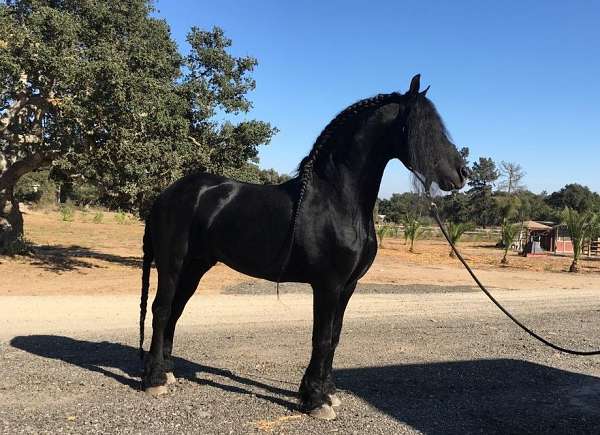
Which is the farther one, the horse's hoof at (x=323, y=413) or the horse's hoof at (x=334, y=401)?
the horse's hoof at (x=334, y=401)

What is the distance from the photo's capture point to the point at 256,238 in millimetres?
4559

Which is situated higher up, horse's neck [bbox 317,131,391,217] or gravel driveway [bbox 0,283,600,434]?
horse's neck [bbox 317,131,391,217]

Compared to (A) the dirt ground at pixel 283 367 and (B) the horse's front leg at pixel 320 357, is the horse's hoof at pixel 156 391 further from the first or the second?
(B) the horse's front leg at pixel 320 357

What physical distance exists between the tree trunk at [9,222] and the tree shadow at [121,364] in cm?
1197

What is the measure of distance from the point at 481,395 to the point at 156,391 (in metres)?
3.05

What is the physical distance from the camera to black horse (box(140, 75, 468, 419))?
4.27 m

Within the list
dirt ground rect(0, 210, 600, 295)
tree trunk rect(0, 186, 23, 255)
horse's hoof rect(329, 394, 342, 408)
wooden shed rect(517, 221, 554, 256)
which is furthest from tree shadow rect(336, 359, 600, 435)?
wooden shed rect(517, 221, 554, 256)

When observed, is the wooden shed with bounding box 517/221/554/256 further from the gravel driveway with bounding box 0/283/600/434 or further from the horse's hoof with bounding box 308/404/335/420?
the horse's hoof with bounding box 308/404/335/420

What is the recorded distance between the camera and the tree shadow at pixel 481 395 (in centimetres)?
431

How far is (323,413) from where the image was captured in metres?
4.27

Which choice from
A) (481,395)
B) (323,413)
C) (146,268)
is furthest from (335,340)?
(146,268)

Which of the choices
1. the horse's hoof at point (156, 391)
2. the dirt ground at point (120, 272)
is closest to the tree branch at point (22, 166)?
the dirt ground at point (120, 272)

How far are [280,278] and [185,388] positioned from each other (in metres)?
1.44

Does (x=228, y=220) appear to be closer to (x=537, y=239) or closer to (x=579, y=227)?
(x=579, y=227)
